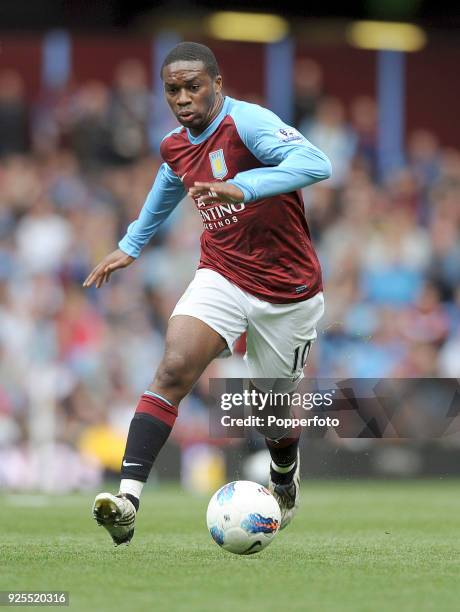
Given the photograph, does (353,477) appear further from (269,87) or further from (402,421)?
(269,87)

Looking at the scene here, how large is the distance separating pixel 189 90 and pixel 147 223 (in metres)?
1.07

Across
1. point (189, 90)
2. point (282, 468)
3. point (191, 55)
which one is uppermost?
point (191, 55)

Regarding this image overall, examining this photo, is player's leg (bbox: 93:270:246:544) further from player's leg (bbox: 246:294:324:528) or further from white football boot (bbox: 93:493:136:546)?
player's leg (bbox: 246:294:324:528)

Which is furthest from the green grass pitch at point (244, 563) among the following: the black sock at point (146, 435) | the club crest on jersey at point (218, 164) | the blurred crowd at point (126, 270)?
the blurred crowd at point (126, 270)

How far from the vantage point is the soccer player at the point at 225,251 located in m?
6.48

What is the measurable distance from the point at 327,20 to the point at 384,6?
0.95 meters

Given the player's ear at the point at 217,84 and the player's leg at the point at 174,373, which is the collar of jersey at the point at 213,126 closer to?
the player's ear at the point at 217,84

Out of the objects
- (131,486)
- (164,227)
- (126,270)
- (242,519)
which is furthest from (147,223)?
(164,227)

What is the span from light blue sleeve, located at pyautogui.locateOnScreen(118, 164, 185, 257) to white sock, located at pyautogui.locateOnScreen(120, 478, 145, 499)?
4.98ft

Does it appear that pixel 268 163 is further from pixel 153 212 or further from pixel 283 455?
pixel 283 455

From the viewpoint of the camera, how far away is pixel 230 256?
7.08m

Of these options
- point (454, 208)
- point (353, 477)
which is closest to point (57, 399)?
point (353, 477)

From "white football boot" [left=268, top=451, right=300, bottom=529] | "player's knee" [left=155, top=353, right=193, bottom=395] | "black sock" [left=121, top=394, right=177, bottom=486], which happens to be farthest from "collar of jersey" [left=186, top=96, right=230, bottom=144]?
"white football boot" [left=268, top=451, right=300, bottom=529]

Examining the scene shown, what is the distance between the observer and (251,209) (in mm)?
6949
